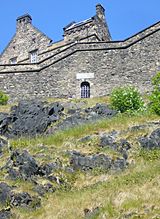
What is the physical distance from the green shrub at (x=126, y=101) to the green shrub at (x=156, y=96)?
918mm

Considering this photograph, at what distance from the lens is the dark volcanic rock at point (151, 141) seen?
923 inches

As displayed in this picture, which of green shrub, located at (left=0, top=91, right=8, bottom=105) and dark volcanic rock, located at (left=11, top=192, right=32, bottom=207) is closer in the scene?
dark volcanic rock, located at (left=11, top=192, right=32, bottom=207)

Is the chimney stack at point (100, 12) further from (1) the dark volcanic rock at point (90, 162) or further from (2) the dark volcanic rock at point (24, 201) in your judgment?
(2) the dark volcanic rock at point (24, 201)

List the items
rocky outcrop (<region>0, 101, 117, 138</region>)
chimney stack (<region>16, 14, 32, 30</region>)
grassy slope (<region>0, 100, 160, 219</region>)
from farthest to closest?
1. chimney stack (<region>16, 14, 32, 30</region>)
2. rocky outcrop (<region>0, 101, 117, 138</region>)
3. grassy slope (<region>0, 100, 160, 219</region>)

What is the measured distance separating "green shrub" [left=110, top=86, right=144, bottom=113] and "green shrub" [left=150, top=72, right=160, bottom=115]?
918 mm

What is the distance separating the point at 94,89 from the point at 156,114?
8.48 metres

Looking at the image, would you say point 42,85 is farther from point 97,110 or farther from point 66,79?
point 97,110

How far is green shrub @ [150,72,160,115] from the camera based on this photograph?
28.3 meters

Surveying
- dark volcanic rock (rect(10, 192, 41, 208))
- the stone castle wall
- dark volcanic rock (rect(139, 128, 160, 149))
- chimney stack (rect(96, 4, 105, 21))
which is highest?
chimney stack (rect(96, 4, 105, 21))

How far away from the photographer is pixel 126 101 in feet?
101

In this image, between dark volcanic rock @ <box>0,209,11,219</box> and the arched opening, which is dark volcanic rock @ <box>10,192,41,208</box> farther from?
the arched opening

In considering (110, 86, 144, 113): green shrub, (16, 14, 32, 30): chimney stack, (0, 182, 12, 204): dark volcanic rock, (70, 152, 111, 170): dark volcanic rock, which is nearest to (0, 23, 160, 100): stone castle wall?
(110, 86, 144, 113): green shrub

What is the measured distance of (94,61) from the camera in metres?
36.0

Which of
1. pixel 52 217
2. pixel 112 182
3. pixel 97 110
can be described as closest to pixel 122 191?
pixel 112 182
